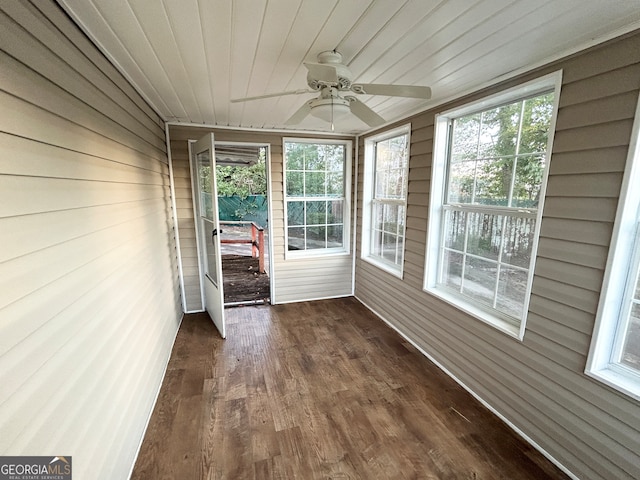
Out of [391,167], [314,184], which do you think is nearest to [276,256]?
[314,184]

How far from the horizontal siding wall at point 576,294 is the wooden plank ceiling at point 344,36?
22cm

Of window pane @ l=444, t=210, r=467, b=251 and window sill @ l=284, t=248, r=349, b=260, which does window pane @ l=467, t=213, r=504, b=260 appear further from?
window sill @ l=284, t=248, r=349, b=260

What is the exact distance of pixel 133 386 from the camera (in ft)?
5.56

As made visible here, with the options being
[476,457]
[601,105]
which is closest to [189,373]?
[476,457]

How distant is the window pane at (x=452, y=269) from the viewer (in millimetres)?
2402

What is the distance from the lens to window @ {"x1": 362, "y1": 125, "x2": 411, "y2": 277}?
3.05 metres

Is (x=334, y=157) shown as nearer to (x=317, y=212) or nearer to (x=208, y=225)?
(x=317, y=212)

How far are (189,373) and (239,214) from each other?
23.6ft

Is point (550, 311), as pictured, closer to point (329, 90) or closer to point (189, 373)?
point (329, 90)

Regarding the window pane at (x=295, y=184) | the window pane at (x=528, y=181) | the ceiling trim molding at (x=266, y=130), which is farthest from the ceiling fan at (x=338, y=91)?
the window pane at (x=295, y=184)

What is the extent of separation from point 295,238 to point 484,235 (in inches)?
92.5

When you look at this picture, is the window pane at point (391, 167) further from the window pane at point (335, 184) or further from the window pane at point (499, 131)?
the window pane at point (499, 131)

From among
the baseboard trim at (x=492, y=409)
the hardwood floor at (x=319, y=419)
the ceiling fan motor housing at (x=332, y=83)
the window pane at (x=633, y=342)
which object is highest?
the ceiling fan motor housing at (x=332, y=83)

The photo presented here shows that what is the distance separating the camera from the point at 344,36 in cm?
140
